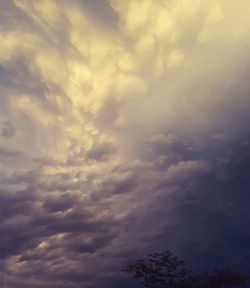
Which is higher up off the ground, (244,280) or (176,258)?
(176,258)

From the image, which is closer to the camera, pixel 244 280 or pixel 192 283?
pixel 244 280

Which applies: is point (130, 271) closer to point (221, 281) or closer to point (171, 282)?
point (171, 282)

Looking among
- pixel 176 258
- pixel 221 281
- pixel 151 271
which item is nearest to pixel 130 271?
pixel 151 271

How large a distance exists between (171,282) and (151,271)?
185 inches

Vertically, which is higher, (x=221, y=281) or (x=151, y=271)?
(x=151, y=271)

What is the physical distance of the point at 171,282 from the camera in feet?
259

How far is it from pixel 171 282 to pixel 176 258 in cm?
508

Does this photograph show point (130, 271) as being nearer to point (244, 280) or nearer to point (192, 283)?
point (192, 283)

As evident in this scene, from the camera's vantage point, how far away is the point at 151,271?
80.1 m

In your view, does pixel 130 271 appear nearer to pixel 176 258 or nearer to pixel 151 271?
pixel 151 271

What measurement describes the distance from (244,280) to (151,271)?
19.0 m

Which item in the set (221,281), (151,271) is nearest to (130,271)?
(151,271)

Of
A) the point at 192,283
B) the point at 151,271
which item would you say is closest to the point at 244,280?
the point at 192,283

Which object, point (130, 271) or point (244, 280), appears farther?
point (130, 271)
